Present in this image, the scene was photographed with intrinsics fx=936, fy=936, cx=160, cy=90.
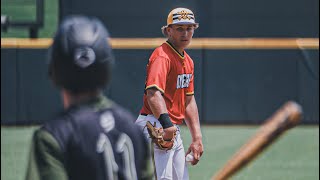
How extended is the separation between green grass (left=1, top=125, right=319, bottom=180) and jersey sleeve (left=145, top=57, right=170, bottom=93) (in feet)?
10.1

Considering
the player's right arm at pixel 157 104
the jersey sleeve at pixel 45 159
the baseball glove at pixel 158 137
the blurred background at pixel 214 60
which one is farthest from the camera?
the blurred background at pixel 214 60

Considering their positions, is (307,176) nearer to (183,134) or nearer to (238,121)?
(183,134)

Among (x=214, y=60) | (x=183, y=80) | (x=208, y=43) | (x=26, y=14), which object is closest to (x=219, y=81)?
(x=214, y=60)

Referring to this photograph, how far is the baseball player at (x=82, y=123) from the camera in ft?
8.79

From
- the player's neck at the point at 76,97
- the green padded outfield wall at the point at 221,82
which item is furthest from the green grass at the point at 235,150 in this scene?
the player's neck at the point at 76,97

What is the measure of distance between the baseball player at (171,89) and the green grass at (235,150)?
277 centimetres

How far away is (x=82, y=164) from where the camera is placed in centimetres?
275

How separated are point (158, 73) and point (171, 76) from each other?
0.21 meters

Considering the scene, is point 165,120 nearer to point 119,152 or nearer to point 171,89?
point 171,89

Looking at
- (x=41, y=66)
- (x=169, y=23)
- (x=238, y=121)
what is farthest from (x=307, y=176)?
(x=41, y=66)

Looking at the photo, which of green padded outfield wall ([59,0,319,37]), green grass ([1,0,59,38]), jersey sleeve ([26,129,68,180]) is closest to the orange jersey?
jersey sleeve ([26,129,68,180])

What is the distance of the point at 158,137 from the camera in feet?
20.5

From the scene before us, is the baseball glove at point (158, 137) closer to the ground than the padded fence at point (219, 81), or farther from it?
farther from it

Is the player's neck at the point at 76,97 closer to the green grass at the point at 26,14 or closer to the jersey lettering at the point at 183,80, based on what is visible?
the jersey lettering at the point at 183,80
